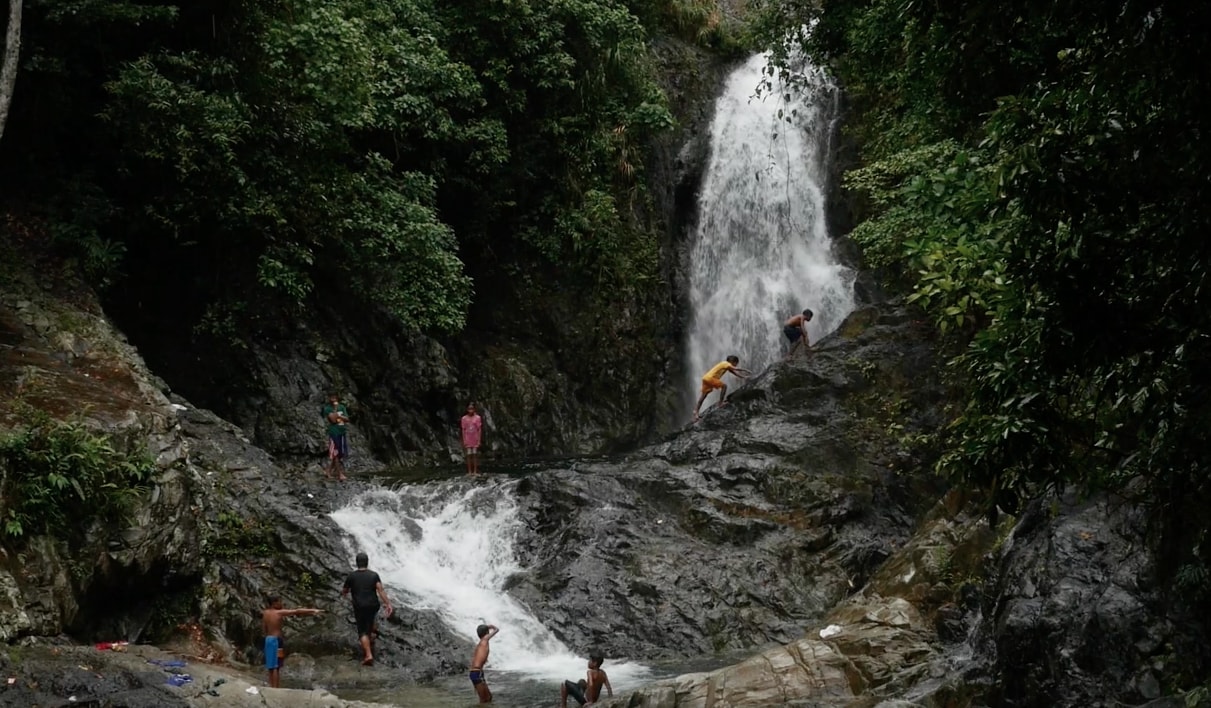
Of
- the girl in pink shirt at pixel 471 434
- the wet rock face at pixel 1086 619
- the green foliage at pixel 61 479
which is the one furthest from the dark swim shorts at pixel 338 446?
the wet rock face at pixel 1086 619

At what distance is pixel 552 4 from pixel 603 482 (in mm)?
11199

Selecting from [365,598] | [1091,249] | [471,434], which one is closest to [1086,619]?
[1091,249]

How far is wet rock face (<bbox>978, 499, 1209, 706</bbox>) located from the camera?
8.85 metres

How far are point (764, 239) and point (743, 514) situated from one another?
1052 cm

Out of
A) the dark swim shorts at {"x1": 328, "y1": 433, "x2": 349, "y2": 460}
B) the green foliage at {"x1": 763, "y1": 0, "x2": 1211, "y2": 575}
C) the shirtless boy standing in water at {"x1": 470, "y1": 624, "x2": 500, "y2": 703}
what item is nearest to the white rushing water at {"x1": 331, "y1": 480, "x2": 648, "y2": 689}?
the shirtless boy standing in water at {"x1": 470, "y1": 624, "x2": 500, "y2": 703}

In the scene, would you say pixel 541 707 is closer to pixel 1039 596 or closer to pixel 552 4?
pixel 1039 596

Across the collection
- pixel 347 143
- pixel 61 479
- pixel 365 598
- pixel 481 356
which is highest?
pixel 347 143

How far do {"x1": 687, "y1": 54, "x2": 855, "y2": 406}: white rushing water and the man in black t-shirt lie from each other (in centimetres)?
1360

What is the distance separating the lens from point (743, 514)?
57.1ft

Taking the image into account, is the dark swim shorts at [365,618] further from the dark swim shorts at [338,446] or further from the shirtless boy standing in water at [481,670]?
the dark swim shorts at [338,446]

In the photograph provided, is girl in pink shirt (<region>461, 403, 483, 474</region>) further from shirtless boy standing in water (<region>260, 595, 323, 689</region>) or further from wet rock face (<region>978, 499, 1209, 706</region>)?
wet rock face (<region>978, 499, 1209, 706</region>)

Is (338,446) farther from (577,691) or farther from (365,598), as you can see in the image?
(577,691)

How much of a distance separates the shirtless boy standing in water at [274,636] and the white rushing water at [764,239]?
14568mm

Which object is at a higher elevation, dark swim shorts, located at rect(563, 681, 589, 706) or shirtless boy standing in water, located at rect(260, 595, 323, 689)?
shirtless boy standing in water, located at rect(260, 595, 323, 689)
